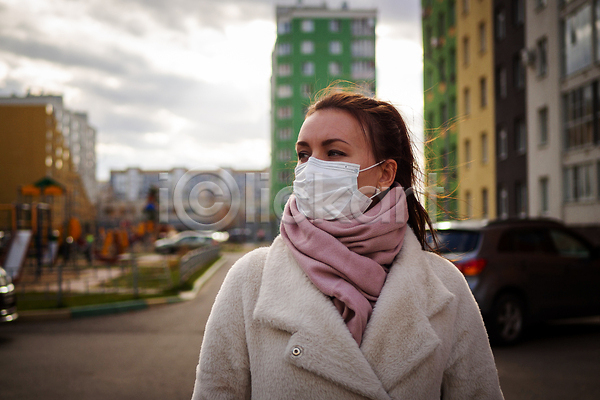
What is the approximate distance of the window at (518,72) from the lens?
96.3ft

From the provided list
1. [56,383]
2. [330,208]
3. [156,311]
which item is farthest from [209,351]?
[156,311]

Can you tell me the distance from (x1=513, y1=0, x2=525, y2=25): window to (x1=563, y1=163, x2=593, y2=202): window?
9.56 meters

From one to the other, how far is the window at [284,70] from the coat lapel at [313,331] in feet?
243

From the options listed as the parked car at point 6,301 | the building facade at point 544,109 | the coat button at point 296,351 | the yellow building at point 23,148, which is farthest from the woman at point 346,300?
the yellow building at point 23,148

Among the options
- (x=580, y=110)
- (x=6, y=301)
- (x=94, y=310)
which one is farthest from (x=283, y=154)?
(x=6, y=301)

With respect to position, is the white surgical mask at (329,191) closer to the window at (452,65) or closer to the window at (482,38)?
the window at (482,38)

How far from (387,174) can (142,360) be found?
5577mm

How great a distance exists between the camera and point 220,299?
1.97m

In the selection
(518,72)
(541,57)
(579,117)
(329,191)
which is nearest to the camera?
(329,191)

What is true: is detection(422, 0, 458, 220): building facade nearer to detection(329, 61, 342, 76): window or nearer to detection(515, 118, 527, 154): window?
detection(515, 118, 527, 154): window

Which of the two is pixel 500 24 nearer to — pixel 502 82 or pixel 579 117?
pixel 502 82

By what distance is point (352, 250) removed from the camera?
210cm

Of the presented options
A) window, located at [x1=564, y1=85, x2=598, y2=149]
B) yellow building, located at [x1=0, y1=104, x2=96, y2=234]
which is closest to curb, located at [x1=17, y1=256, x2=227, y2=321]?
window, located at [x1=564, y1=85, x2=598, y2=149]

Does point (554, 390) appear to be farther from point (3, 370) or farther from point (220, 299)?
point (3, 370)
